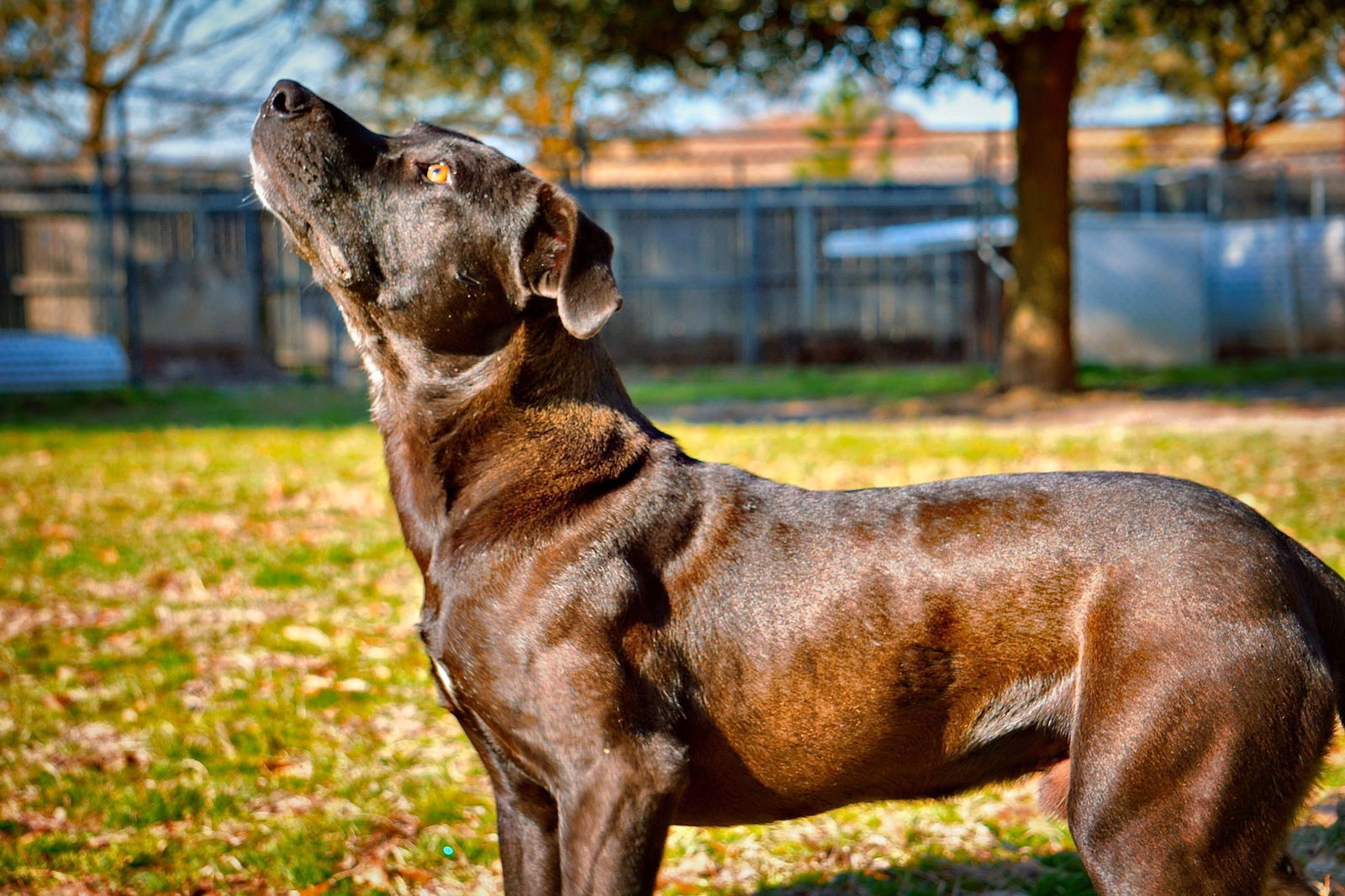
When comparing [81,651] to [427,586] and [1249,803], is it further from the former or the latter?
[1249,803]

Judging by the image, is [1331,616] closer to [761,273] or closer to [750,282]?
[750,282]

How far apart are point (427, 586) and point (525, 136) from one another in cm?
1976

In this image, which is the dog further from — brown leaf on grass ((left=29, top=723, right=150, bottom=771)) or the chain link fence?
the chain link fence

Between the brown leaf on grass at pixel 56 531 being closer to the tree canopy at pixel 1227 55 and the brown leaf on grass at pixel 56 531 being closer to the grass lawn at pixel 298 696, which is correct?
the grass lawn at pixel 298 696

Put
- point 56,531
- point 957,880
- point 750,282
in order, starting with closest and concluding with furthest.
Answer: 1. point 957,880
2. point 56,531
3. point 750,282

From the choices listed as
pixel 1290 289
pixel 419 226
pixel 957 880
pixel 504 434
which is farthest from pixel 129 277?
pixel 1290 289

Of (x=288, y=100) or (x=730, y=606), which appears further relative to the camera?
(x=288, y=100)

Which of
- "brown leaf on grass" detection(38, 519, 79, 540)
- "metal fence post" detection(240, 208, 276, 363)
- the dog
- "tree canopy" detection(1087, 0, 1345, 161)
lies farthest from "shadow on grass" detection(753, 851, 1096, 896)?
"metal fence post" detection(240, 208, 276, 363)

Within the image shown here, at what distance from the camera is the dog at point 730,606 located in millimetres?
2121

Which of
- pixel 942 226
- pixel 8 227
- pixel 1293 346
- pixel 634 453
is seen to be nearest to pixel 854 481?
pixel 634 453

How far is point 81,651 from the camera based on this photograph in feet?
17.3

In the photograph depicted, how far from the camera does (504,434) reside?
265 cm

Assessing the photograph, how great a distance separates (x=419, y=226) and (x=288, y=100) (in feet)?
1.42

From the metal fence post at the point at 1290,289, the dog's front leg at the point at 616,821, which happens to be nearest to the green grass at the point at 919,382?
the metal fence post at the point at 1290,289
